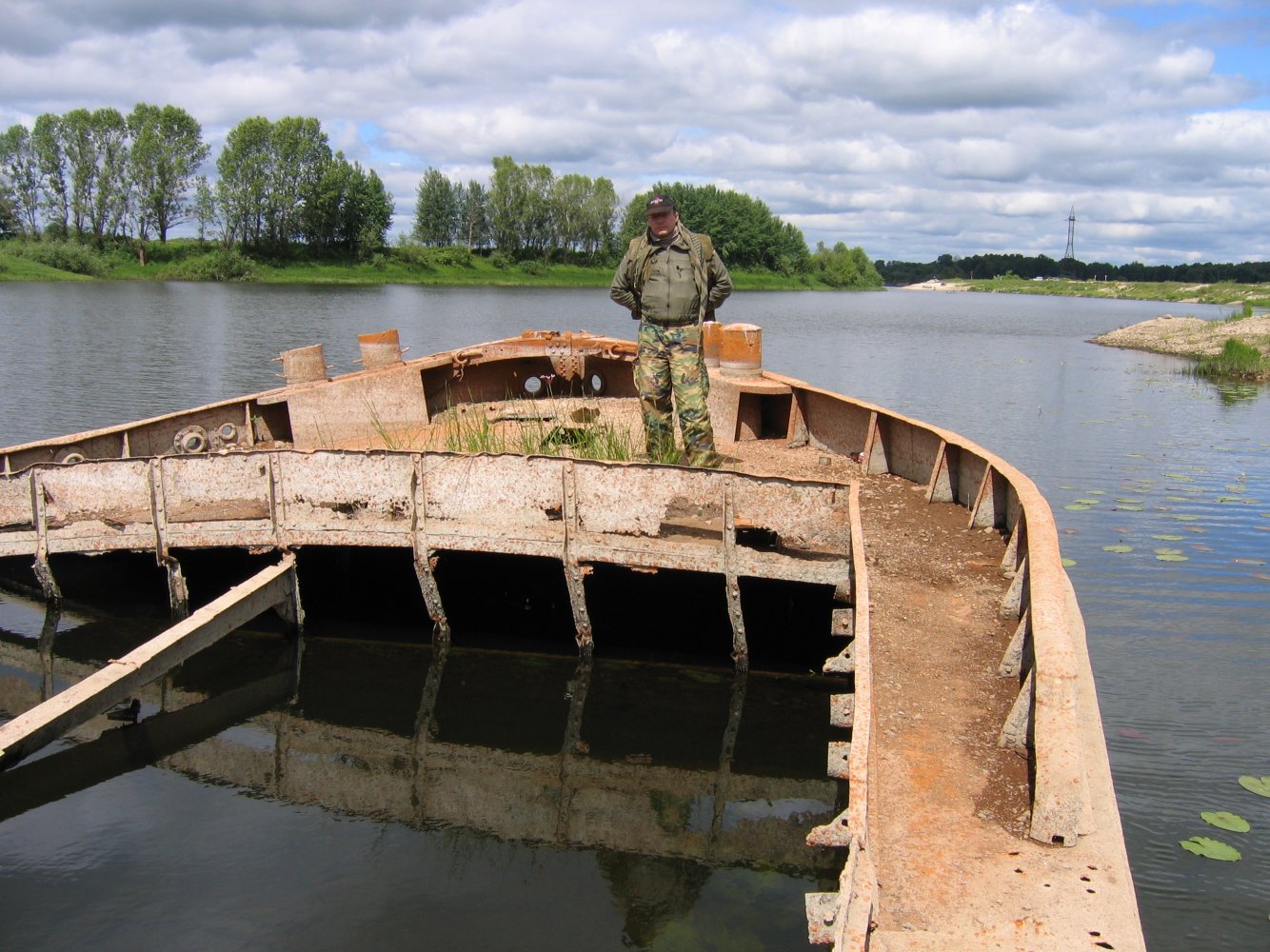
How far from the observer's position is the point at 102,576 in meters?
9.82

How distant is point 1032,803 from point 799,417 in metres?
7.61

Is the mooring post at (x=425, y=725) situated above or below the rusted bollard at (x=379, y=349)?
below

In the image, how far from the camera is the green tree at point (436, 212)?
289ft

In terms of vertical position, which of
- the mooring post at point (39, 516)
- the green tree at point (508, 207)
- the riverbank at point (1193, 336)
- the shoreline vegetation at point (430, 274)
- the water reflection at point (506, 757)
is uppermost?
the green tree at point (508, 207)

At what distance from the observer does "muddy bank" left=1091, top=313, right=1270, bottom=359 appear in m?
35.5

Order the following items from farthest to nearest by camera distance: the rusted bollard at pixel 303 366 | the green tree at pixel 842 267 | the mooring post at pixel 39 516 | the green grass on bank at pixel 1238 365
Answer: the green tree at pixel 842 267, the green grass on bank at pixel 1238 365, the rusted bollard at pixel 303 366, the mooring post at pixel 39 516

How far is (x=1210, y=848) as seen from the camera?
583cm

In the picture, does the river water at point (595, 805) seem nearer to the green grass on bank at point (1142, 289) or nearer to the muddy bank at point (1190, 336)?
the muddy bank at point (1190, 336)

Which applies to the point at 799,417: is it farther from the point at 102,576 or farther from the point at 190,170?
the point at 190,170

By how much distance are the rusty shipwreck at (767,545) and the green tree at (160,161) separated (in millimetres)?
68990

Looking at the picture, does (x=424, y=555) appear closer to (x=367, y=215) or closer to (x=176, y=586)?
(x=176, y=586)

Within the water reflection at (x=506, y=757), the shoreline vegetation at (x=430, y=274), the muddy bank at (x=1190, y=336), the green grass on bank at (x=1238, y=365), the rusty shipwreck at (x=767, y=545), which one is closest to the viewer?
the rusty shipwreck at (x=767, y=545)

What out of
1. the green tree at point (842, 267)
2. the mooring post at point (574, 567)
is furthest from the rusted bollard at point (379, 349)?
the green tree at point (842, 267)

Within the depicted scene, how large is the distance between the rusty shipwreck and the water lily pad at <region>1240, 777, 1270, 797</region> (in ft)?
5.55
